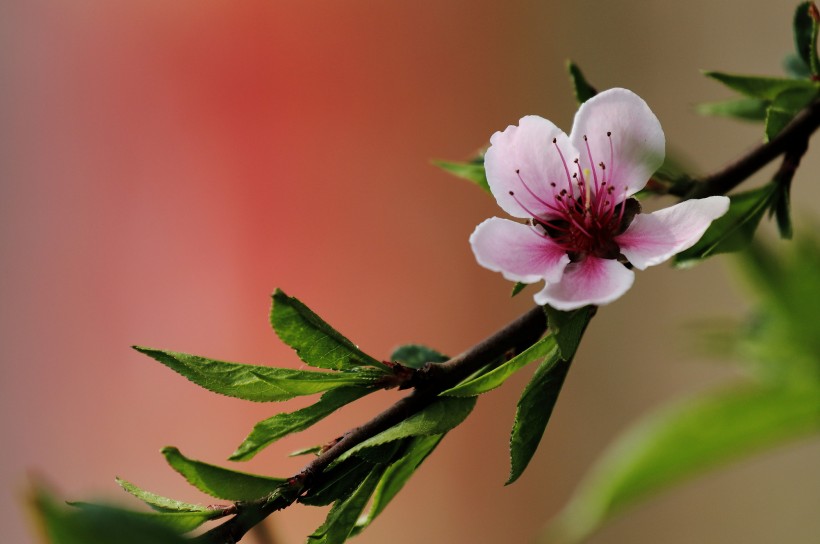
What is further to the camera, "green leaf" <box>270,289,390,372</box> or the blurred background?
the blurred background

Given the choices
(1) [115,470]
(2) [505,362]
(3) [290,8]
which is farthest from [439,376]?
(3) [290,8]

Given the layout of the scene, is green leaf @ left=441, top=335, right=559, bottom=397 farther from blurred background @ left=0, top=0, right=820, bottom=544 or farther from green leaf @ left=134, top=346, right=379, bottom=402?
blurred background @ left=0, top=0, right=820, bottom=544

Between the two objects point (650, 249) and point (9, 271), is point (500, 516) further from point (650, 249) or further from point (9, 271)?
point (650, 249)

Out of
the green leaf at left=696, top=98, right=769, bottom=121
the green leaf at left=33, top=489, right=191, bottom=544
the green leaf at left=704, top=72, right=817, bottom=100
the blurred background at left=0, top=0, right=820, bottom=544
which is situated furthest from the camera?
the blurred background at left=0, top=0, right=820, bottom=544

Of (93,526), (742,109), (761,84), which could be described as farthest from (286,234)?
(93,526)

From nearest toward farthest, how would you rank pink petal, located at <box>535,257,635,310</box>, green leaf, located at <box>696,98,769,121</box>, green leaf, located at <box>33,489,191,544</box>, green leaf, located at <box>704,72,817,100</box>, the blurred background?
green leaf, located at <box>33,489,191,544</box>, pink petal, located at <box>535,257,635,310</box>, green leaf, located at <box>704,72,817,100</box>, green leaf, located at <box>696,98,769,121</box>, the blurred background

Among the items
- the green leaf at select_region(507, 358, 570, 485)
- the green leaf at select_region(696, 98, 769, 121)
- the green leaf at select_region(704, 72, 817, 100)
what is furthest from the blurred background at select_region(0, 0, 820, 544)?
the green leaf at select_region(507, 358, 570, 485)

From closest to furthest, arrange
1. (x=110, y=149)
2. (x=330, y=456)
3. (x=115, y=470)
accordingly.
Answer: (x=330, y=456) → (x=115, y=470) → (x=110, y=149)
